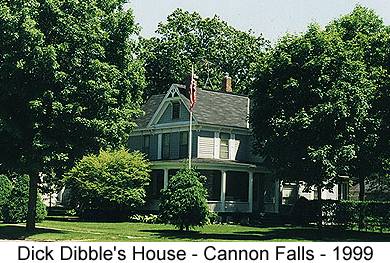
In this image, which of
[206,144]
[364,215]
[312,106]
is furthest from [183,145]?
[312,106]

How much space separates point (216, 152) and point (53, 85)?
2096cm

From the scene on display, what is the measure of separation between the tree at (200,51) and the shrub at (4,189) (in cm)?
3551

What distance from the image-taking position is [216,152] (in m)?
46.5

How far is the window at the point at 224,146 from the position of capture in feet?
154

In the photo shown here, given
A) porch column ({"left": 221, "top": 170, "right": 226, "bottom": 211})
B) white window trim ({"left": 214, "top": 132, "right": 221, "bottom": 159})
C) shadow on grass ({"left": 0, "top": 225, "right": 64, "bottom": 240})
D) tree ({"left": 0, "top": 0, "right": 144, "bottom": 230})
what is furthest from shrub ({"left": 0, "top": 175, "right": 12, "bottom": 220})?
white window trim ({"left": 214, "top": 132, "right": 221, "bottom": 159})

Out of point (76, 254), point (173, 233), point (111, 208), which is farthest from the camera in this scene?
point (111, 208)

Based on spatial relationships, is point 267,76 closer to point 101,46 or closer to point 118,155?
point 101,46

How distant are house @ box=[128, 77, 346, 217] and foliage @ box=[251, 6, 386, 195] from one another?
1081cm

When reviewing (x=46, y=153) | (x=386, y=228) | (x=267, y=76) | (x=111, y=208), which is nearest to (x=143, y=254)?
(x=46, y=153)

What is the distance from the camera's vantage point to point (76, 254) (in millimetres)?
13562

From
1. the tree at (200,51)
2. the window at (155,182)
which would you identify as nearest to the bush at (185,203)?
the window at (155,182)

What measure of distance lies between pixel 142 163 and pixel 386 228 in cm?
1731

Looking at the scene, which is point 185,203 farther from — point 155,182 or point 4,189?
point 155,182

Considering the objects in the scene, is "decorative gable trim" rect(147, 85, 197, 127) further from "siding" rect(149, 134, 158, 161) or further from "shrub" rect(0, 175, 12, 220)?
"shrub" rect(0, 175, 12, 220)
